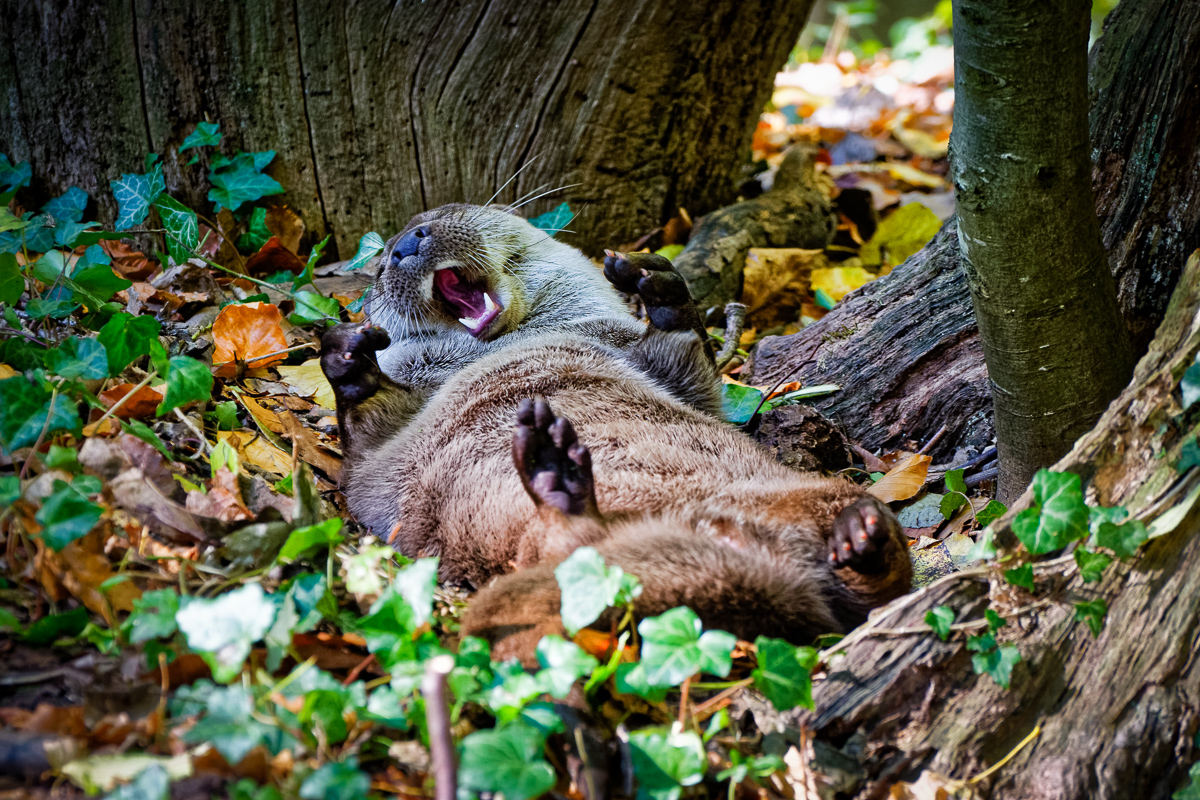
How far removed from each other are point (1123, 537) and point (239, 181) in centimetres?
288

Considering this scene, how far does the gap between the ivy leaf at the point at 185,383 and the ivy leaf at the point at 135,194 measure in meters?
1.29

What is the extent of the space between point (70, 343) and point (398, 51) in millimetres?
1779

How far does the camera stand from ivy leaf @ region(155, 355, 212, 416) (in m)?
1.87

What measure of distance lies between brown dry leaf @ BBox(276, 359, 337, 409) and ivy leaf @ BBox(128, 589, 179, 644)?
151 centimetres

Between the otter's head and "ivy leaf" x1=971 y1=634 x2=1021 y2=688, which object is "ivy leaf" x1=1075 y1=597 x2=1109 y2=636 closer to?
"ivy leaf" x1=971 y1=634 x2=1021 y2=688

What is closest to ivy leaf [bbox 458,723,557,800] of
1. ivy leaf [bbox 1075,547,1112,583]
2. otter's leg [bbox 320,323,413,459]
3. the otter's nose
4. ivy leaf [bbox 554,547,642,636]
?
ivy leaf [bbox 554,547,642,636]

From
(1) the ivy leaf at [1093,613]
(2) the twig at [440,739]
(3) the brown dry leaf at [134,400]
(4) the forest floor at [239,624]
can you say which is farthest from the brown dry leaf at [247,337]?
(1) the ivy leaf at [1093,613]

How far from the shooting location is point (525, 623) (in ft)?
5.05

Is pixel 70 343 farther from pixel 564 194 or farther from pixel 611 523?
pixel 564 194

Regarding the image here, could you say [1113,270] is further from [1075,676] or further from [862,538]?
[1075,676]

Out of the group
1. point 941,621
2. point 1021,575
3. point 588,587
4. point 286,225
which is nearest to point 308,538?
point 588,587

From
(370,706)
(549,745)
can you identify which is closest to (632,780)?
(549,745)

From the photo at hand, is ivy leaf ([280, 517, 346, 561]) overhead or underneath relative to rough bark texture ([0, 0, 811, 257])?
underneath

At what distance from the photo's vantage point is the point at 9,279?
2.24 m
